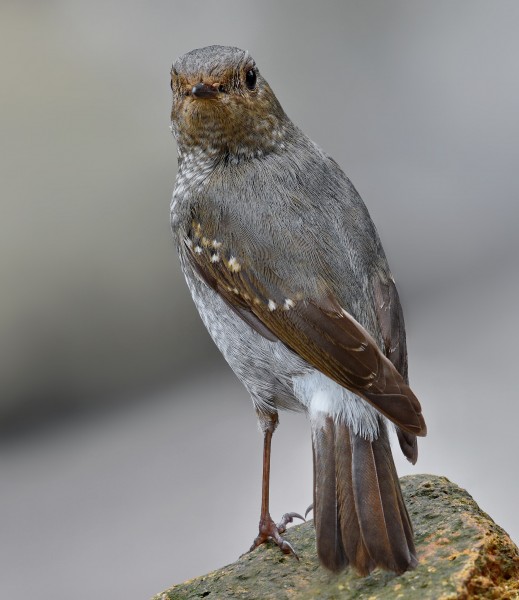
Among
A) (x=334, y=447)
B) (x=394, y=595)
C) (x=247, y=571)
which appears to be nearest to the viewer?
(x=394, y=595)

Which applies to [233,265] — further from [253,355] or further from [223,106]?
[223,106]

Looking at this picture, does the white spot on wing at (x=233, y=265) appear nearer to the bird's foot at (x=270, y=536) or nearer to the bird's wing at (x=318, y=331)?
the bird's wing at (x=318, y=331)

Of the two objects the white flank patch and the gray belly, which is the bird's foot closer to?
the gray belly

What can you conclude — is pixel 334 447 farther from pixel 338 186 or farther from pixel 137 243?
pixel 137 243

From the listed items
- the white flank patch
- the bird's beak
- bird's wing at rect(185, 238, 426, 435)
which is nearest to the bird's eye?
the bird's beak

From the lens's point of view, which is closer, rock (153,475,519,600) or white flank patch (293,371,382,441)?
rock (153,475,519,600)

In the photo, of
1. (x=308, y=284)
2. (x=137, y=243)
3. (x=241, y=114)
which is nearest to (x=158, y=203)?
(x=137, y=243)

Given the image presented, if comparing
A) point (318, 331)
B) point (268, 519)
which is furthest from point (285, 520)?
point (318, 331)
